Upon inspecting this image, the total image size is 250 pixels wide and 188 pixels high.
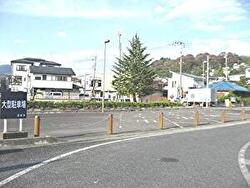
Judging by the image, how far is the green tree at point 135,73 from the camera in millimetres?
59562

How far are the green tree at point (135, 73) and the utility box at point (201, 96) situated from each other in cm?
822

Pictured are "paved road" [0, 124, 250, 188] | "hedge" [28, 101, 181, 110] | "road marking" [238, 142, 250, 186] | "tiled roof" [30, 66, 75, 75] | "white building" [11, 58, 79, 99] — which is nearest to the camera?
"paved road" [0, 124, 250, 188]

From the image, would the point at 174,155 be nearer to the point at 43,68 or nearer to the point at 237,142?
the point at 237,142

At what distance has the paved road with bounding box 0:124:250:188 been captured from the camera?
7.27 meters

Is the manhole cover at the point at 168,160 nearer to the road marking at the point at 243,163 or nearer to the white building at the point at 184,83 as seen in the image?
the road marking at the point at 243,163

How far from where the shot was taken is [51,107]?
40.1 meters

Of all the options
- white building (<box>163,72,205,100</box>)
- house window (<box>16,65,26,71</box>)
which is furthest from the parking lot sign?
white building (<box>163,72,205,100</box>)

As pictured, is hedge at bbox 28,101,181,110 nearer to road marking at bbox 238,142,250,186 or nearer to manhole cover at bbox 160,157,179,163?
road marking at bbox 238,142,250,186

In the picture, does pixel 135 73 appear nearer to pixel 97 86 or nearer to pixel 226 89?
pixel 226 89

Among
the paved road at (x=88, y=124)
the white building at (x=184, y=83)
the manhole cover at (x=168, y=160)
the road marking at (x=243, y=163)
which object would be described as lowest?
the road marking at (x=243, y=163)

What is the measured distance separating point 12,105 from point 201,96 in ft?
171

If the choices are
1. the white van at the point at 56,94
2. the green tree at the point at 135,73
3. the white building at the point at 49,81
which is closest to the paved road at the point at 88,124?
the green tree at the point at 135,73

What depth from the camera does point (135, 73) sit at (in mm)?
59625

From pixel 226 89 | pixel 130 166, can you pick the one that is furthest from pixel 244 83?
pixel 130 166
